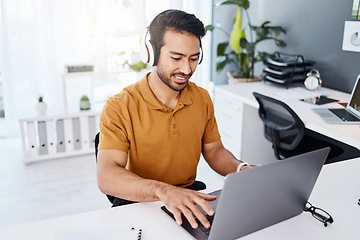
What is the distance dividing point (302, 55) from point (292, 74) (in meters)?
0.38

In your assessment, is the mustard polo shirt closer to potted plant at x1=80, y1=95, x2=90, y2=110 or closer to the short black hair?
the short black hair

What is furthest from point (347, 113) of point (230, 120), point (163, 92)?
point (163, 92)

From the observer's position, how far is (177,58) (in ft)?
4.69

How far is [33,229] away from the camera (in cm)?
105

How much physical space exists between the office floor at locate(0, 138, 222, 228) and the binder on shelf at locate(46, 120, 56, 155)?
4.2 inches

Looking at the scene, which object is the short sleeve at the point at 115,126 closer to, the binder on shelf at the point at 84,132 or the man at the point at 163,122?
the man at the point at 163,122

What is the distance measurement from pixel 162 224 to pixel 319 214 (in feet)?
1.52

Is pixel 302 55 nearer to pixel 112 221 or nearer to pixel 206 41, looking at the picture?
pixel 206 41

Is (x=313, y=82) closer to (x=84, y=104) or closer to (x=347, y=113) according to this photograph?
(x=347, y=113)

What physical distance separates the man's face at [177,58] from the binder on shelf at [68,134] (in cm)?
185

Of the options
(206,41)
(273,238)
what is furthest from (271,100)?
(206,41)

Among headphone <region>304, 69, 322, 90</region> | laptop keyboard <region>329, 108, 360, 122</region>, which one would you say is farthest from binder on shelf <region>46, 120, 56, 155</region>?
laptop keyboard <region>329, 108, 360, 122</region>

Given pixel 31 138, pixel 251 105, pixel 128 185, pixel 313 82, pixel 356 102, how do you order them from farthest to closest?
pixel 31 138 < pixel 313 82 < pixel 251 105 < pixel 356 102 < pixel 128 185

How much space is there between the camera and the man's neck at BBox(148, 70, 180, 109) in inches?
60.0
